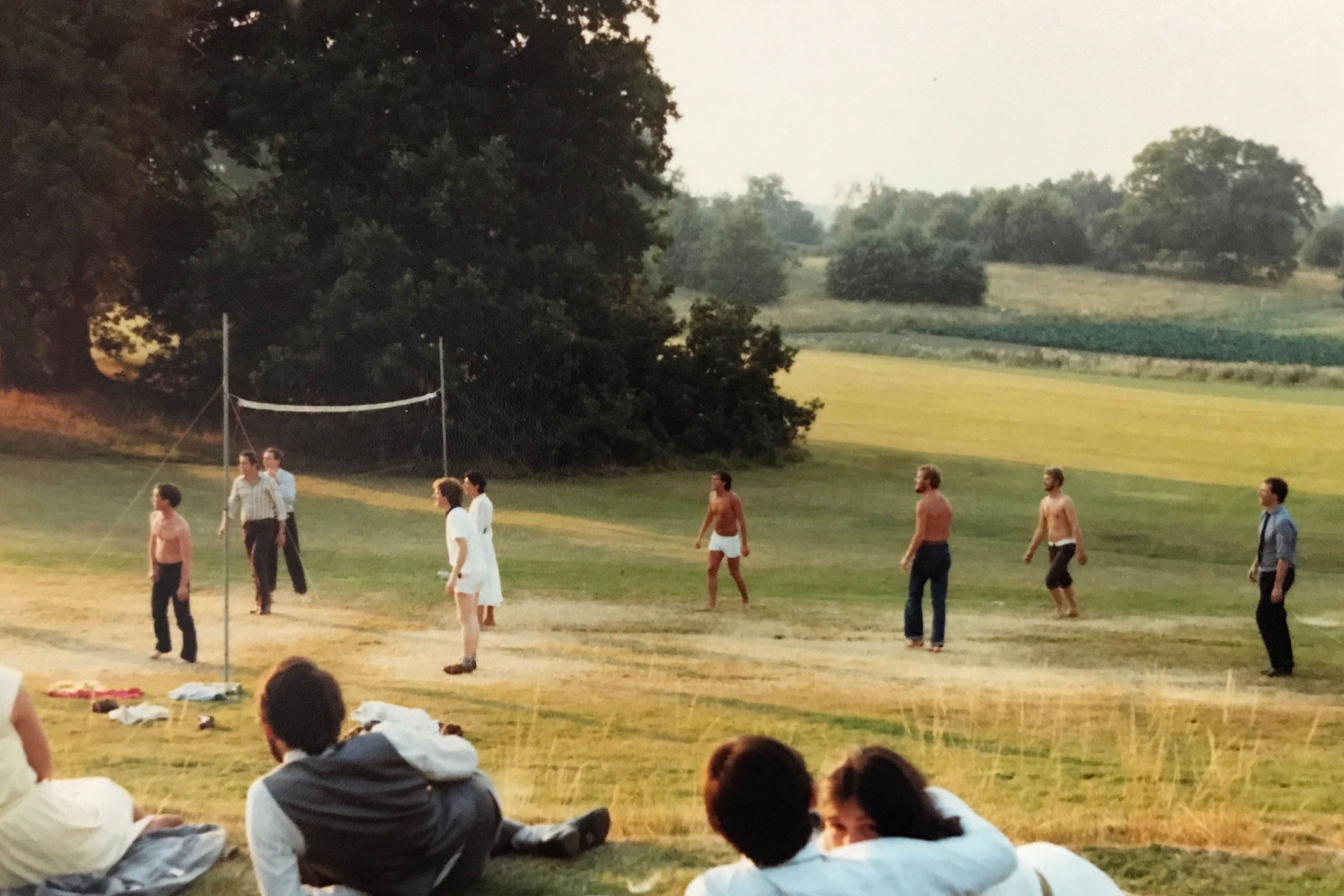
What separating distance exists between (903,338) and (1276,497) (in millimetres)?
16733

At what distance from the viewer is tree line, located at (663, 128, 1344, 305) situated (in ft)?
71.3

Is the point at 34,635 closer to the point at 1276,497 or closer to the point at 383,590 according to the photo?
the point at 383,590

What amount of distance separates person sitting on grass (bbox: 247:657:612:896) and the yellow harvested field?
19.4 metres

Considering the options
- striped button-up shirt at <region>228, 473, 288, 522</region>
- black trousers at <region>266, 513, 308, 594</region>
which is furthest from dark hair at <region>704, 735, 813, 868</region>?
black trousers at <region>266, 513, 308, 594</region>

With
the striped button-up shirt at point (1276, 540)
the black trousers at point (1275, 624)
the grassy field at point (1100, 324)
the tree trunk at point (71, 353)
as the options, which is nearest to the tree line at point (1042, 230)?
the grassy field at point (1100, 324)

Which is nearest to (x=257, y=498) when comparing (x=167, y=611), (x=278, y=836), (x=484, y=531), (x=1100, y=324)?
(x=167, y=611)

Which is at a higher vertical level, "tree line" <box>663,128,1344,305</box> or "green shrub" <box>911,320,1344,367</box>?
"tree line" <box>663,128,1344,305</box>

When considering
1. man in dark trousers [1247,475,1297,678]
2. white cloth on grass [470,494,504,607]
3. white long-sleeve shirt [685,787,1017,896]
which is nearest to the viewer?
white long-sleeve shirt [685,787,1017,896]

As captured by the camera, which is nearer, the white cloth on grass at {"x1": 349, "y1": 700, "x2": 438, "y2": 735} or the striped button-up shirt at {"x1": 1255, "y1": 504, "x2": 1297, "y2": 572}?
the white cloth on grass at {"x1": 349, "y1": 700, "x2": 438, "y2": 735}

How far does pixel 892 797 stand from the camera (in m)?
3.05

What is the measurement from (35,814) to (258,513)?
7.85m

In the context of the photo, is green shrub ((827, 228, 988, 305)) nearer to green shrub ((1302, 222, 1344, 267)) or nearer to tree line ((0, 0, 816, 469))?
tree line ((0, 0, 816, 469))

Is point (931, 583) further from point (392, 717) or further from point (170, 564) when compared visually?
point (392, 717)

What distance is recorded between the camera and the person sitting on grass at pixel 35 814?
4141mm
